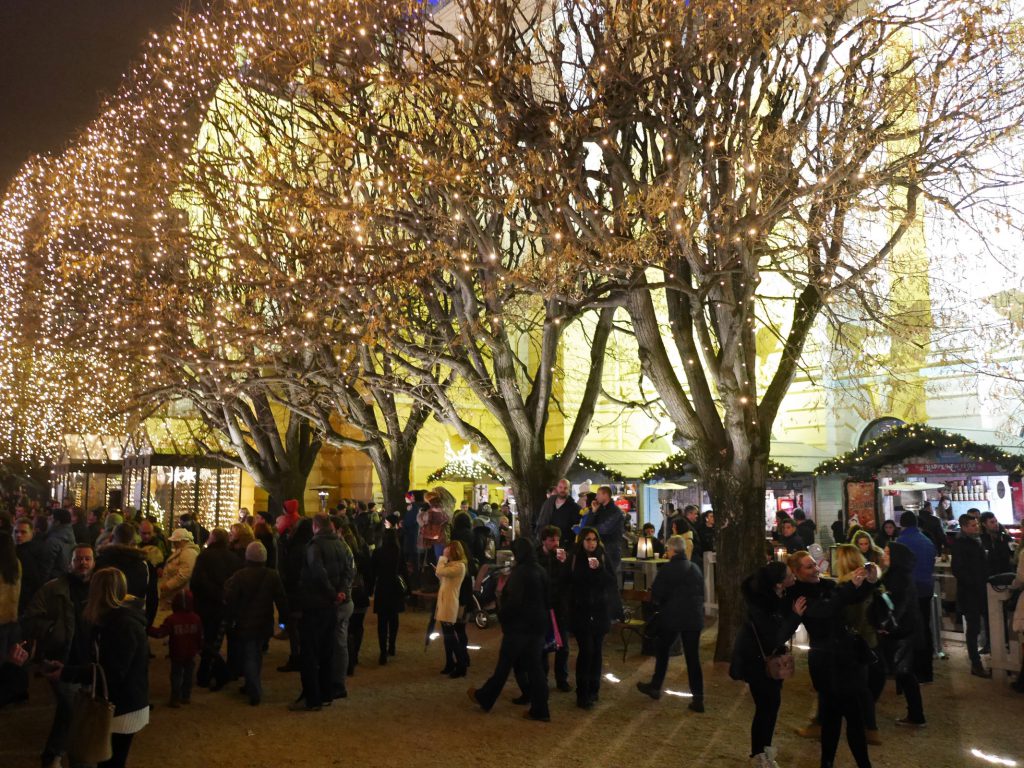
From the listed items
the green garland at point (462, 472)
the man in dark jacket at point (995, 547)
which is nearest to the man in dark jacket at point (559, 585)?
the man in dark jacket at point (995, 547)

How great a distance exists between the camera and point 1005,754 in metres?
7.82

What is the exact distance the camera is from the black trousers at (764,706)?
22.9 ft

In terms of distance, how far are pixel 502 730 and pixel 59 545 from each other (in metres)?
5.45

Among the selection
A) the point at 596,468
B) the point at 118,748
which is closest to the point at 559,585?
the point at 118,748

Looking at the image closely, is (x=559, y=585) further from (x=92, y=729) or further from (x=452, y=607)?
(x=92, y=729)

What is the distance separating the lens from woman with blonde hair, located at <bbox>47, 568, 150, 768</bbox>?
5.84 meters

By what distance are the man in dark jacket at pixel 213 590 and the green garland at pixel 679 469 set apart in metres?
13.1

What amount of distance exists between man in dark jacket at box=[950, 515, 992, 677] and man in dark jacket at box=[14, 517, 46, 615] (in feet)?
35.7

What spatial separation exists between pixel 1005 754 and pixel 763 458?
184 inches

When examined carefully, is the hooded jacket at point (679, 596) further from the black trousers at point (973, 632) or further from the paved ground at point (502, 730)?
the black trousers at point (973, 632)

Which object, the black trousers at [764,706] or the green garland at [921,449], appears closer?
the black trousers at [764,706]

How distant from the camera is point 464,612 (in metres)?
11.0

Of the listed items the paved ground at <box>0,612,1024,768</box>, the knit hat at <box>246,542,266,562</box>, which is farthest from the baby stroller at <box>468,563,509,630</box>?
the knit hat at <box>246,542,266,562</box>

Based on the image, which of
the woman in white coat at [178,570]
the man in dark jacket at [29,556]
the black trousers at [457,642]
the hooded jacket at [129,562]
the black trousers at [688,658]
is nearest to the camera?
the hooded jacket at [129,562]
